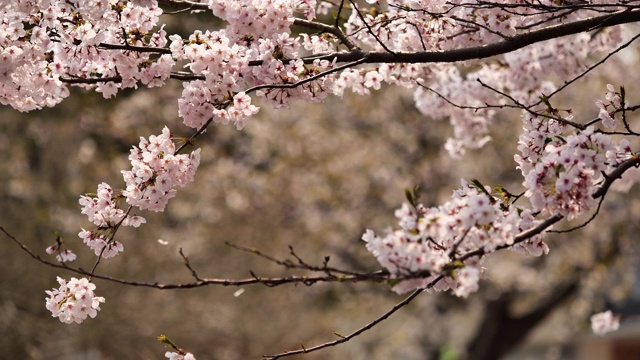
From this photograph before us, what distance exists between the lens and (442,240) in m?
3.78

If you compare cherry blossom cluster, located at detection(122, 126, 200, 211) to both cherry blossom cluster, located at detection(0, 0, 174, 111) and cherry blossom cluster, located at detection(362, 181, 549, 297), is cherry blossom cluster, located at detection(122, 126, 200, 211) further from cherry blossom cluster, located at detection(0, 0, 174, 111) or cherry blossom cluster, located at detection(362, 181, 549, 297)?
cherry blossom cluster, located at detection(362, 181, 549, 297)

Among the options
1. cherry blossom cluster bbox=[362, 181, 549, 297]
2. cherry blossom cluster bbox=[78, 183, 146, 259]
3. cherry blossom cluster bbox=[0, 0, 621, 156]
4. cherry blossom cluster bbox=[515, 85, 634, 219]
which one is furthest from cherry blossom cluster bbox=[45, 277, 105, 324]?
cherry blossom cluster bbox=[515, 85, 634, 219]

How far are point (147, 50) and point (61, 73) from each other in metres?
0.61

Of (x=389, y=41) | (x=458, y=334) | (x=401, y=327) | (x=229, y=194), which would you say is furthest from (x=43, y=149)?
(x=458, y=334)

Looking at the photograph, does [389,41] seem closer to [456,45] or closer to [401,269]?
[456,45]

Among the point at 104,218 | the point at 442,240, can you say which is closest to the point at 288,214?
the point at 104,218

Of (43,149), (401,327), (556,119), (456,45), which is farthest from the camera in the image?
(401,327)

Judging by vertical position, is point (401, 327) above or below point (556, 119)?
below

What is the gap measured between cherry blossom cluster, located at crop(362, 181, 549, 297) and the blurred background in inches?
447

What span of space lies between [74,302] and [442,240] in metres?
1.87

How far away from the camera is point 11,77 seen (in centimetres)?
469

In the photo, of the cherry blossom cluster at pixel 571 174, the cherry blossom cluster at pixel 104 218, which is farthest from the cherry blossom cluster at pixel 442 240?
the cherry blossom cluster at pixel 104 218

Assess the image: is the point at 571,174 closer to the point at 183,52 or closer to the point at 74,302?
the point at 183,52

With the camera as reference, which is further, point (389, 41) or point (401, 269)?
point (389, 41)
